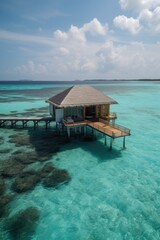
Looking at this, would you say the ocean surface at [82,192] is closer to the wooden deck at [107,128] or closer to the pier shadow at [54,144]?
the pier shadow at [54,144]

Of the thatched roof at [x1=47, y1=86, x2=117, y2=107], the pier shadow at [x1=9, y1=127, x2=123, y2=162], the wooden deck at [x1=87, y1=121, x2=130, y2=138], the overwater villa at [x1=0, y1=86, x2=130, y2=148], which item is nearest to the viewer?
the pier shadow at [x1=9, y1=127, x2=123, y2=162]

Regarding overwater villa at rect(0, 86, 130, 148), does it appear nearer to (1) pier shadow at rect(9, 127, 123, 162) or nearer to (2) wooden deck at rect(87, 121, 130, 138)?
(2) wooden deck at rect(87, 121, 130, 138)

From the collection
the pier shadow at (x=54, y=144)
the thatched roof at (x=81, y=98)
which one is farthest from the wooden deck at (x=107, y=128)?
the thatched roof at (x=81, y=98)

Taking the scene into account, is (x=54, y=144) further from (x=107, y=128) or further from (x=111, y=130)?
(x=111, y=130)

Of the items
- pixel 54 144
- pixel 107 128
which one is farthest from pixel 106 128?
pixel 54 144

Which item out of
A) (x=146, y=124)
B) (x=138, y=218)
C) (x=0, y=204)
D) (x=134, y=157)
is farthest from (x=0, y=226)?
(x=146, y=124)

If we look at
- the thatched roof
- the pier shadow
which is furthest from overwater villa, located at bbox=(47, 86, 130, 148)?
the pier shadow
